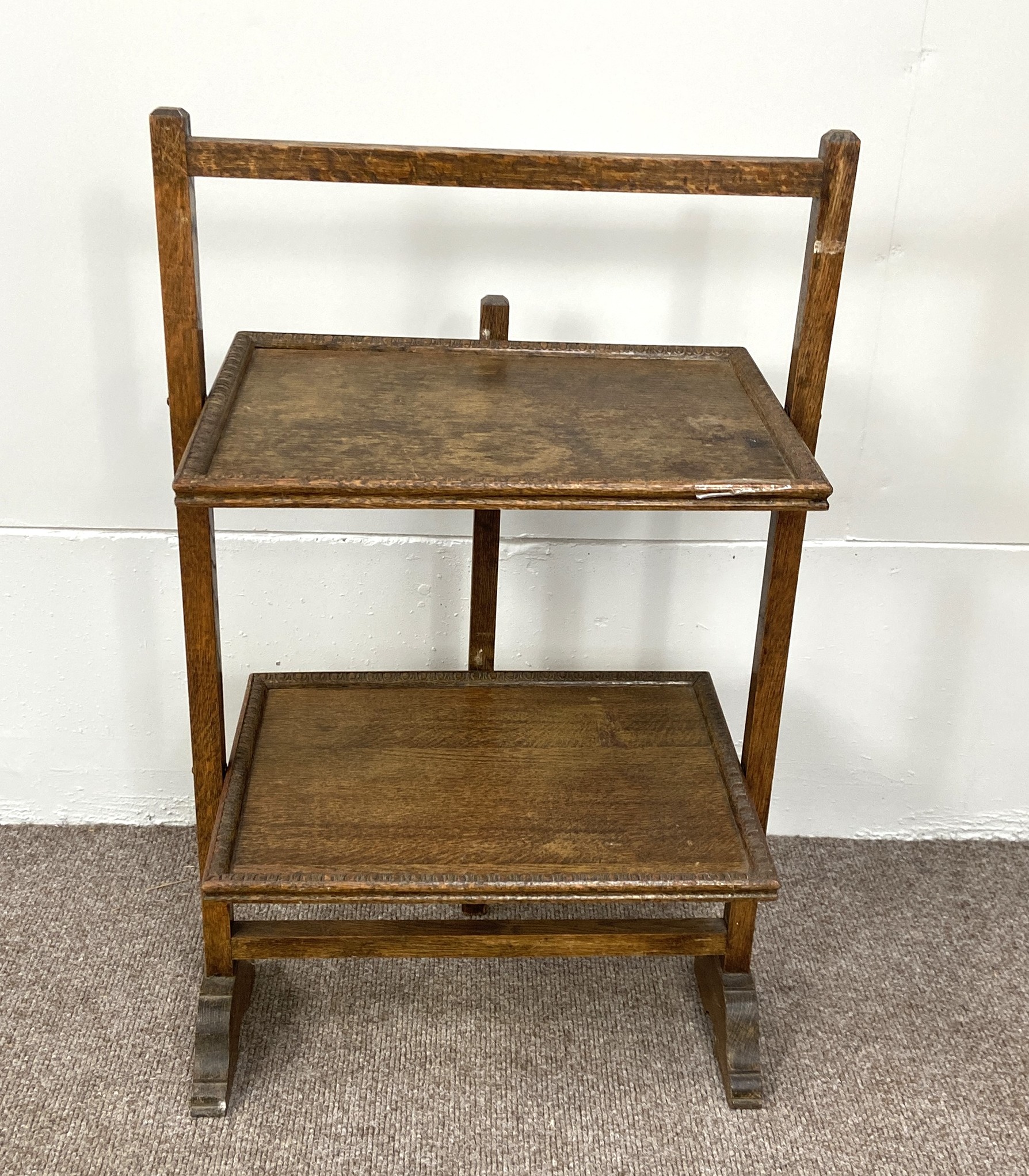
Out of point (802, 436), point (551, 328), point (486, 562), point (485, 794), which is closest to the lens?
point (802, 436)

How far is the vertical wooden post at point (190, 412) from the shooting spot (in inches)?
54.1

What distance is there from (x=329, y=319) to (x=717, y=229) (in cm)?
57

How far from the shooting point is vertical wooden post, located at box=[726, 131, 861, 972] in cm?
142

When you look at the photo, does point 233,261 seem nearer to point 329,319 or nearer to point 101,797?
point 329,319

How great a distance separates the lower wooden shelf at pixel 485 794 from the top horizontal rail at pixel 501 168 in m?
0.74

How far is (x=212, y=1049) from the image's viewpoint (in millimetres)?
1738

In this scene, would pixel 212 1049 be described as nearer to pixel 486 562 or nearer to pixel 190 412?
pixel 486 562

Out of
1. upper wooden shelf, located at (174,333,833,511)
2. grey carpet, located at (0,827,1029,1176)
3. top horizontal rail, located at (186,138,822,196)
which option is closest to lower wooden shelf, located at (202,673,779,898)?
grey carpet, located at (0,827,1029,1176)

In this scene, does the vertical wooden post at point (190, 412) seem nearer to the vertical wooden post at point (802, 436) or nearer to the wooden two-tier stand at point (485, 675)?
the wooden two-tier stand at point (485, 675)

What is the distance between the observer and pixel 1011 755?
226 centimetres

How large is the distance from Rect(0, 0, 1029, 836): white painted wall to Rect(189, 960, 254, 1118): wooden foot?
0.56m

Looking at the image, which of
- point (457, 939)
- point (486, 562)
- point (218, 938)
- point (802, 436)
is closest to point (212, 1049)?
point (218, 938)

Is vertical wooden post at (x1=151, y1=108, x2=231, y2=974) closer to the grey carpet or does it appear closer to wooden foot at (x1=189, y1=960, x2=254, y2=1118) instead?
wooden foot at (x1=189, y1=960, x2=254, y2=1118)

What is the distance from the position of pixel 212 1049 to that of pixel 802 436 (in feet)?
3.59
